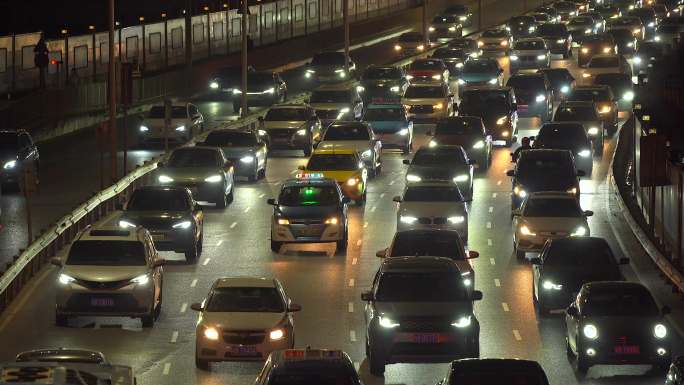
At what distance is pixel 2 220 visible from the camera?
140ft

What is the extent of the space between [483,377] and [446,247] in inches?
509

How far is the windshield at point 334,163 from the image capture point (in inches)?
1774

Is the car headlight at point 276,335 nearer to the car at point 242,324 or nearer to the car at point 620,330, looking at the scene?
the car at point 242,324

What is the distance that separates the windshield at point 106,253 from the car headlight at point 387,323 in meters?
6.80

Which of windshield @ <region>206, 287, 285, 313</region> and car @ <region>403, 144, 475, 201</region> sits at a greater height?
windshield @ <region>206, 287, 285, 313</region>

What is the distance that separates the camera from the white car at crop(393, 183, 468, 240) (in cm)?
3850

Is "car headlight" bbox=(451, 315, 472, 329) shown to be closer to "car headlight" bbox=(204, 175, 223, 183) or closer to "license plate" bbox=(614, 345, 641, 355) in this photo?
"license plate" bbox=(614, 345, 641, 355)

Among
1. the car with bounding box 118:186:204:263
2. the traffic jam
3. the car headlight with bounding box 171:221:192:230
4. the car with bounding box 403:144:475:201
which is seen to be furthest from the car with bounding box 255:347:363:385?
the car with bounding box 403:144:475:201

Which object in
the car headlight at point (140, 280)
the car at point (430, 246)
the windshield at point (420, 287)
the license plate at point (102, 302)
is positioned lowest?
the license plate at point (102, 302)

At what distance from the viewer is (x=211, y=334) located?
2580 centimetres

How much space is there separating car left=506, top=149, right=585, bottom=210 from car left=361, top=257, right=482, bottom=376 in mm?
17234

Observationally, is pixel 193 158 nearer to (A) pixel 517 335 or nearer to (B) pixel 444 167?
(B) pixel 444 167

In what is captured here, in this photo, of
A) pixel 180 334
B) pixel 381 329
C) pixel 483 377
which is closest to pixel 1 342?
pixel 180 334

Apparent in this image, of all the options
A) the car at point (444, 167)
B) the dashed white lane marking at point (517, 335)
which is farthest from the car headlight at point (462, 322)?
the car at point (444, 167)
